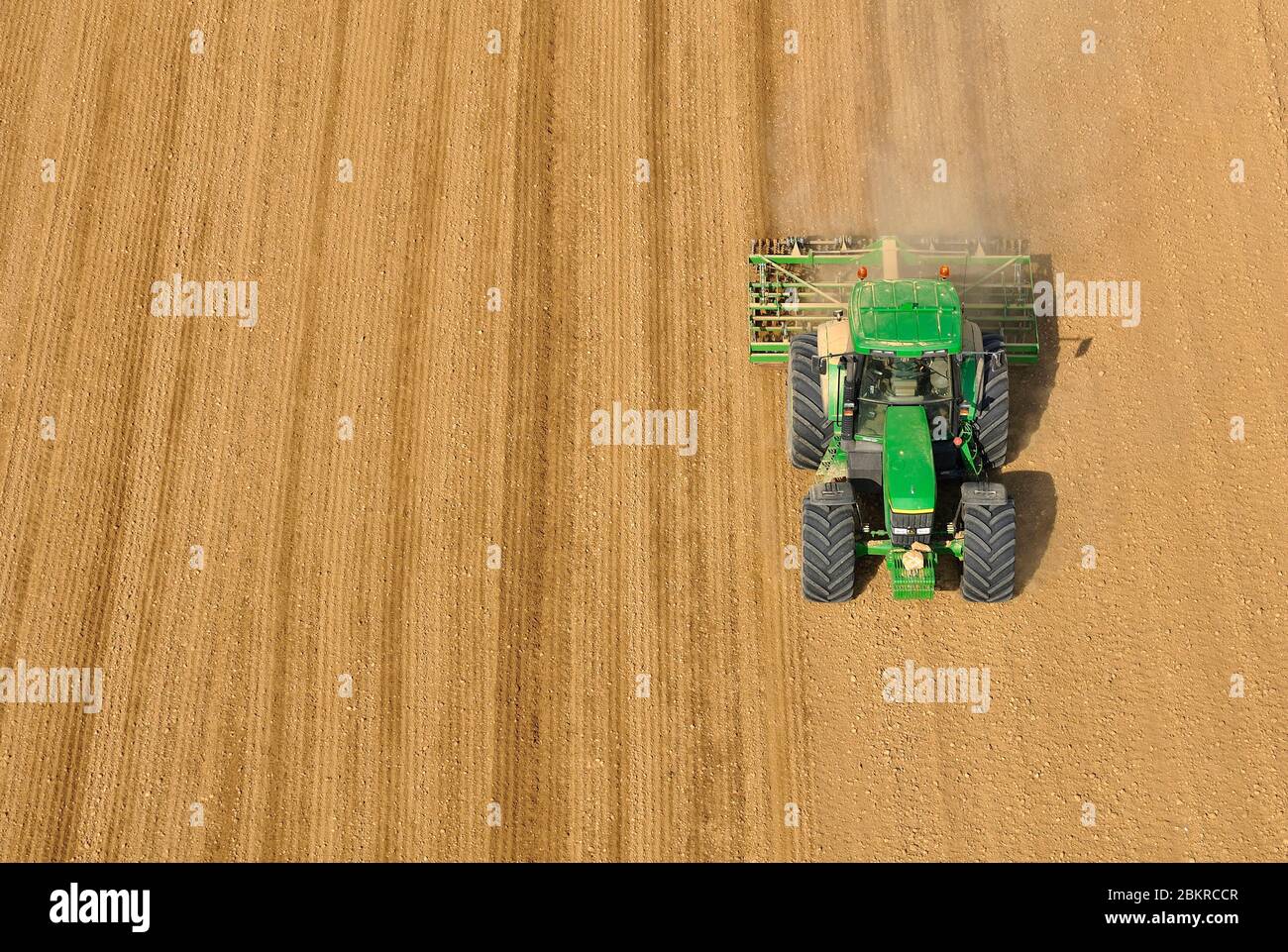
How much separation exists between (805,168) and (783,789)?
8.40 metres

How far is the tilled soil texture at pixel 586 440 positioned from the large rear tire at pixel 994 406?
0.78 meters

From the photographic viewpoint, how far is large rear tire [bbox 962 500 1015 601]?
13430mm

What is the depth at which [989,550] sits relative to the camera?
13508 mm

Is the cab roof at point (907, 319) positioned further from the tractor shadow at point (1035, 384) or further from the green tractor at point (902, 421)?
the tractor shadow at point (1035, 384)

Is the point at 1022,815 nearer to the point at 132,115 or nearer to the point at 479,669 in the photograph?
the point at 479,669

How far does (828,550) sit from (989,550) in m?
1.76

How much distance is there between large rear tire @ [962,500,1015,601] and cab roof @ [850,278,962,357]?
1.85 metres

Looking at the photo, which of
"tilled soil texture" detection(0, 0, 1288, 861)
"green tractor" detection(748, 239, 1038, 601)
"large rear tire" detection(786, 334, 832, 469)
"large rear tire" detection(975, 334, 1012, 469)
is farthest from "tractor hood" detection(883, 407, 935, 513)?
"tilled soil texture" detection(0, 0, 1288, 861)

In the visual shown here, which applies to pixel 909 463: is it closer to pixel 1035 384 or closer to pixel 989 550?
pixel 989 550

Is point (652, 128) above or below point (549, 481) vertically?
above

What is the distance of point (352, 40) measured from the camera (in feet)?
58.7

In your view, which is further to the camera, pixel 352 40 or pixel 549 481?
pixel 352 40

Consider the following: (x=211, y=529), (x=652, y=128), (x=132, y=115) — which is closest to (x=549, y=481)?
(x=211, y=529)

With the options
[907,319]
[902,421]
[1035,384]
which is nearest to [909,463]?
[902,421]
